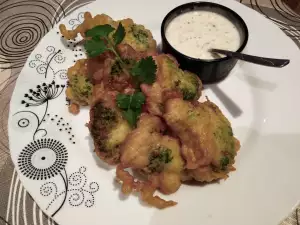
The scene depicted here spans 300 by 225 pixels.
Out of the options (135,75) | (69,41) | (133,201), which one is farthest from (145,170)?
(69,41)

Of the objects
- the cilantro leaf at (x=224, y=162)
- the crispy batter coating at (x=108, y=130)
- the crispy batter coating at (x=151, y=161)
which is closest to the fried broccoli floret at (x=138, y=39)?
the crispy batter coating at (x=108, y=130)

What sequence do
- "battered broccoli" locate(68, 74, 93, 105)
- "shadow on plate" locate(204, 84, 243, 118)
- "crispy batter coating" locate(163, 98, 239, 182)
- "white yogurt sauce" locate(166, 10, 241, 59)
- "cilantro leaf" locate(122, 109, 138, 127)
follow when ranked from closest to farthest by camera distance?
1. "crispy batter coating" locate(163, 98, 239, 182)
2. "cilantro leaf" locate(122, 109, 138, 127)
3. "battered broccoli" locate(68, 74, 93, 105)
4. "shadow on plate" locate(204, 84, 243, 118)
5. "white yogurt sauce" locate(166, 10, 241, 59)

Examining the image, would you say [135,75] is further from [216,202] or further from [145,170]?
[216,202]

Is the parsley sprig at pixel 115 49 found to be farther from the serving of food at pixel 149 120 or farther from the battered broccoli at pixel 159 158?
the battered broccoli at pixel 159 158

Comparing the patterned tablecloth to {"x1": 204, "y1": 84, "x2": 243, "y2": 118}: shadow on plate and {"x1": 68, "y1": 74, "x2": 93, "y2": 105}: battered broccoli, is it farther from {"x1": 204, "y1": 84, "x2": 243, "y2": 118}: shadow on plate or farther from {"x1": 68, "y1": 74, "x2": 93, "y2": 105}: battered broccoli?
{"x1": 204, "y1": 84, "x2": 243, "y2": 118}: shadow on plate

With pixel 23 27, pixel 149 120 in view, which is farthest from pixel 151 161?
pixel 23 27

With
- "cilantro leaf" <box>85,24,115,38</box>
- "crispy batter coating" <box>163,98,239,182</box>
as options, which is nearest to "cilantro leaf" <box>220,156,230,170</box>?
"crispy batter coating" <box>163,98,239,182</box>
